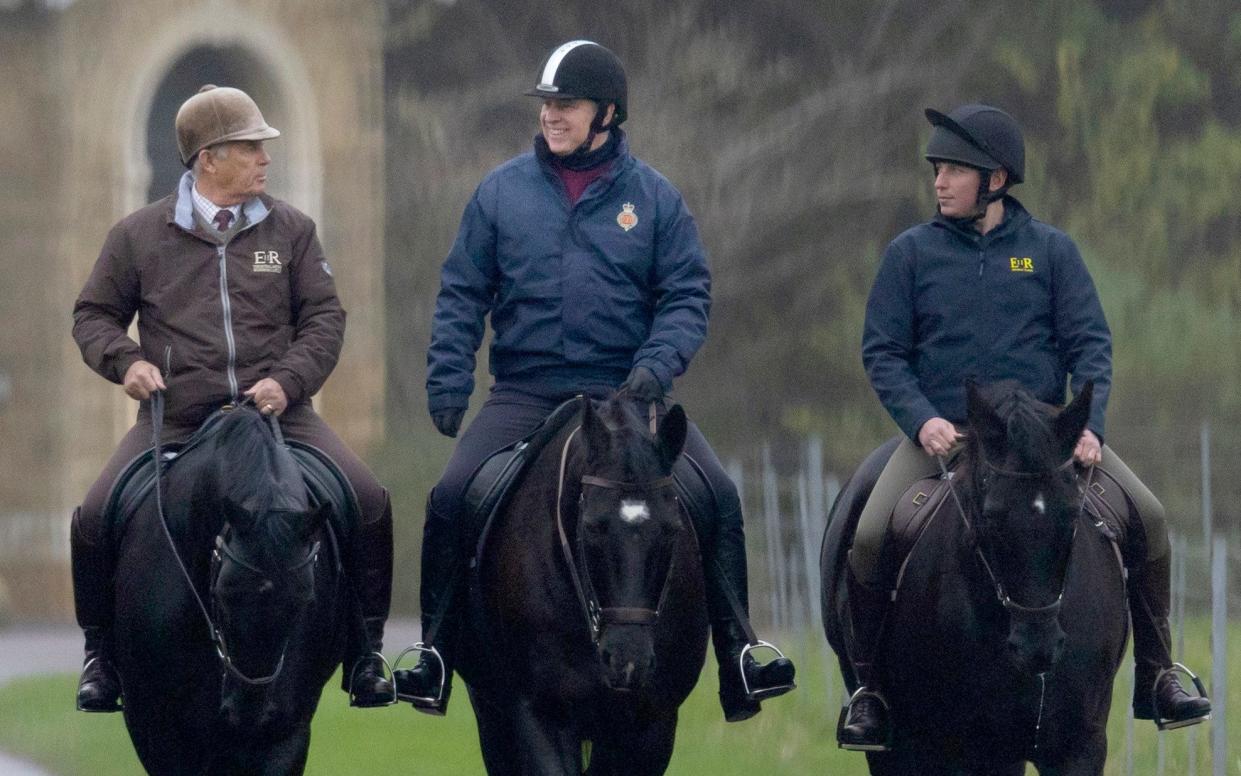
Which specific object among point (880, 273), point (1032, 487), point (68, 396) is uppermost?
point (880, 273)

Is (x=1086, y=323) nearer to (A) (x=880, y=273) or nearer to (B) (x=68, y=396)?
(A) (x=880, y=273)

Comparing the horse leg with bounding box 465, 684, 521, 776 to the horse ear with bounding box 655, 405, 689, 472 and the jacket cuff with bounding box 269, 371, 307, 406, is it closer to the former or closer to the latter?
the jacket cuff with bounding box 269, 371, 307, 406

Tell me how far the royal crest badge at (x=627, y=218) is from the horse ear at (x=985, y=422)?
56.3 inches

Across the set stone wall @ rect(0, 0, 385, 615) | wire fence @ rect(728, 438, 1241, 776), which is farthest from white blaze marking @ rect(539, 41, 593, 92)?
stone wall @ rect(0, 0, 385, 615)

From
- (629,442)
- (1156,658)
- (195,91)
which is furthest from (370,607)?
(195,91)

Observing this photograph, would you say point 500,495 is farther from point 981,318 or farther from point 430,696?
point 981,318

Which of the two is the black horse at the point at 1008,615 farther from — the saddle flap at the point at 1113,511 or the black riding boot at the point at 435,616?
the black riding boot at the point at 435,616

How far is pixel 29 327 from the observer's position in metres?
22.3

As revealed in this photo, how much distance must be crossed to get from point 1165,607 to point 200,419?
11.2 ft

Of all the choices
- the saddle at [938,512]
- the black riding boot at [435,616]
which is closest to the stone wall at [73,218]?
the black riding boot at [435,616]

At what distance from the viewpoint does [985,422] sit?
775 centimetres

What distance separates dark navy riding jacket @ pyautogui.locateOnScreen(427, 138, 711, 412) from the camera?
8562 mm

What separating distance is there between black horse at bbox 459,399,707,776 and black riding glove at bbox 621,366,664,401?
0.22 metres

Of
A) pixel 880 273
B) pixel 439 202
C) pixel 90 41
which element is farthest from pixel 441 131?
pixel 880 273
